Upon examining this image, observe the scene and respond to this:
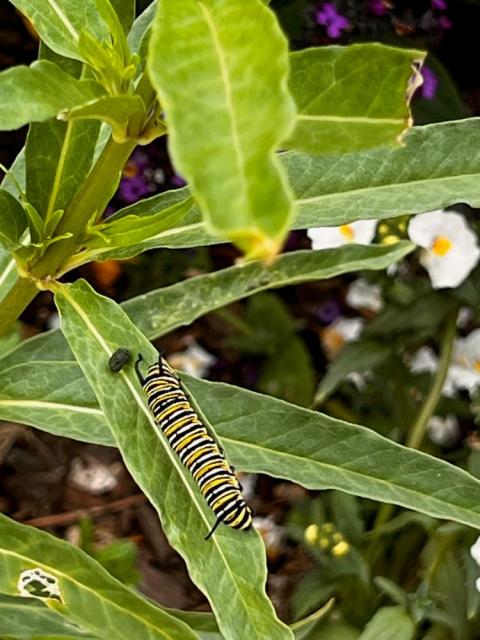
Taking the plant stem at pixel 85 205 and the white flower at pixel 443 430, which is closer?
the plant stem at pixel 85 205

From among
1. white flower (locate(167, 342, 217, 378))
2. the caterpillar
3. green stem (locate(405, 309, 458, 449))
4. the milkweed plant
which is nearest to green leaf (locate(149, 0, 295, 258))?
the milkweed plant

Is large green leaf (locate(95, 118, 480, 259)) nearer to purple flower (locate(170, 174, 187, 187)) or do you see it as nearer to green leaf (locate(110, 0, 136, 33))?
green leaf (locate(110, 0, 136, 33))

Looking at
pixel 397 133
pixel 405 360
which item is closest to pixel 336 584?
pixel 405 360

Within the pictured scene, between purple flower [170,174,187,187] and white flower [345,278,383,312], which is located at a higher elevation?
purple flower [170,174,187,187]

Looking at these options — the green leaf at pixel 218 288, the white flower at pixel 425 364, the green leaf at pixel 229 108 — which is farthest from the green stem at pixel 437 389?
the green leaf at pixel 229 108

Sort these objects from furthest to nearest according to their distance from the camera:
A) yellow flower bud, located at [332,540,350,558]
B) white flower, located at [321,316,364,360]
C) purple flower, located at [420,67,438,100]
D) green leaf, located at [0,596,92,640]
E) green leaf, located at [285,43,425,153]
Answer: white flower, located at [321,316,364,360] → purple flower, located at [420,67,438,100] → yellow flower bud, located at [332,540,350,558] → green leaf, located at [0,596,92,640] → green leaf, located at [285,43,425,153]

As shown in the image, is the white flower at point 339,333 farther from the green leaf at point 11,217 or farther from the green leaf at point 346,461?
the green leaf at point 11,217
